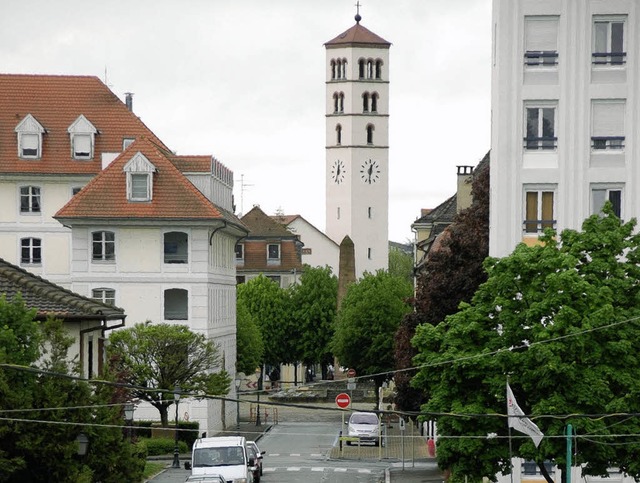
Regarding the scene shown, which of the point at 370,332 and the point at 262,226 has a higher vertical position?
the point at 262,226

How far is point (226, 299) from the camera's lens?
88.8 m

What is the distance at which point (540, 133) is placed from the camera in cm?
4991

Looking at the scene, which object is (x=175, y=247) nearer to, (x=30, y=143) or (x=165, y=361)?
(x=30, y=143)

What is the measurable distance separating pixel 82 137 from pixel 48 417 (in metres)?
56.2

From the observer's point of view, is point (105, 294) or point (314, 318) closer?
point (105, 294)

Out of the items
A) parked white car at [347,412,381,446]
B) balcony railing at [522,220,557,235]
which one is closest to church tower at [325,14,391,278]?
parked white car at [347,412,381,446]

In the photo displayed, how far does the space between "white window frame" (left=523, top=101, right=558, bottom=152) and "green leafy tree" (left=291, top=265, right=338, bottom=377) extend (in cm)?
7458

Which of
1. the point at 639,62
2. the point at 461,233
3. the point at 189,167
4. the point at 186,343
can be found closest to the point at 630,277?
the point at 639,62

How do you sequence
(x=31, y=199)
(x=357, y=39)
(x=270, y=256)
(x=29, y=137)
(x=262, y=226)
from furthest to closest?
(x=357, y=39), (x=262, y=226), (x=270, y=256), (x=31, y=199), (x=29, y=137)

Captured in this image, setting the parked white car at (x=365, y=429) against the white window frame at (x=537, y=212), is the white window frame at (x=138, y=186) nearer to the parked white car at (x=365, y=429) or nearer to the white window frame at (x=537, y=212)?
the parked white car at (x=365, y=429)

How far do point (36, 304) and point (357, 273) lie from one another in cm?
12272

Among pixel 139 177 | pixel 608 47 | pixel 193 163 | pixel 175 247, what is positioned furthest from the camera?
pixel 193 163

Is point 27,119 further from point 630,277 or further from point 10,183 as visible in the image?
point 630,277

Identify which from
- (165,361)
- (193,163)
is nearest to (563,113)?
(165,361)
